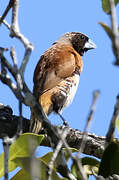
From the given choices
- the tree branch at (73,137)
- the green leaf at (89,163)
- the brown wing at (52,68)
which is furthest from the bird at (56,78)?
the green leaf at (89,163)

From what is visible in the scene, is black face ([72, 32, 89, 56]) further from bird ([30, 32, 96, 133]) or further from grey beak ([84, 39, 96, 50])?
bird ([30, 32, 96, 133])

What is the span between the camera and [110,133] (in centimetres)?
172

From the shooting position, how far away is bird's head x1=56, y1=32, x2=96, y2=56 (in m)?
7.18

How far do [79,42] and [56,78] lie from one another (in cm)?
Result: 199

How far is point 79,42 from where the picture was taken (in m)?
7.25

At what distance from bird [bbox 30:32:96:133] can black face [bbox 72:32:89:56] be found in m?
0.94

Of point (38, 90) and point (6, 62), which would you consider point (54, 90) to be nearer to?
point (38, 90)

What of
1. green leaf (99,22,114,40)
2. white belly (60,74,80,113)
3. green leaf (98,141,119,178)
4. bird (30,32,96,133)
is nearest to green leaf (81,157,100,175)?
green leaf (98,141,119,178)

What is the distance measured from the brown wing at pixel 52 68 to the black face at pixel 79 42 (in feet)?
3.63

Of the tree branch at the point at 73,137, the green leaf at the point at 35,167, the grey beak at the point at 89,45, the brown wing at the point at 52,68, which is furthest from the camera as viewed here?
the grey beak at the point at 89,45

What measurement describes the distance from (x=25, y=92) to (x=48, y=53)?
13.3 feet

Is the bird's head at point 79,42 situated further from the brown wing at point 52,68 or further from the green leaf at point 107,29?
the green leaf at point 107,29

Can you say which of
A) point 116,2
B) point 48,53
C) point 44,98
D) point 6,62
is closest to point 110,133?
point 6,62

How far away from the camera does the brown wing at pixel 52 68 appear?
5285 mm
